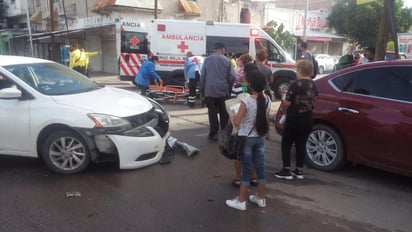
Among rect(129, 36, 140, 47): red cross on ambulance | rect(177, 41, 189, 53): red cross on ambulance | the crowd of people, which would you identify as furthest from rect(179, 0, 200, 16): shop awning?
the crowd of people

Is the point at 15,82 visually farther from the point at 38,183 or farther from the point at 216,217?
the point at 216,217

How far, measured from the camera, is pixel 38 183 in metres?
4.77

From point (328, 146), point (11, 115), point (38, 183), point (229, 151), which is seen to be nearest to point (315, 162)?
point (328, 146)

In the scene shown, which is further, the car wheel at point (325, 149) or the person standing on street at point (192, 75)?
the person standing on street at point (192, 75)

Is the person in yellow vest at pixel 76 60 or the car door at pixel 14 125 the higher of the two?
the person in yellow vest at pixel 76 60

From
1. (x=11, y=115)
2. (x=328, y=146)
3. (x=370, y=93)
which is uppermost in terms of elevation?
(x=370, y=93)

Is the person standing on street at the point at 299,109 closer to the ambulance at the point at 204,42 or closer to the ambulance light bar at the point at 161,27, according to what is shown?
the ambulance at the point at 204,42

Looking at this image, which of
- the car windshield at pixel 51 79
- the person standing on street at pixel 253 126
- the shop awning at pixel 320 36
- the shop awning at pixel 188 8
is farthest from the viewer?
the shop awning at pixel 320 36

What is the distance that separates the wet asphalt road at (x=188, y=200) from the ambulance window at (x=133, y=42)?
11.2 m

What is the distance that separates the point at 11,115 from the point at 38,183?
0.99m

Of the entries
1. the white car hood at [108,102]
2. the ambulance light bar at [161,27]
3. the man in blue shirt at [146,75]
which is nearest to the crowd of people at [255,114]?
the white car hood at [108,102]

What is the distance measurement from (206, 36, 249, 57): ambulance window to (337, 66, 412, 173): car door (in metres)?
8.38

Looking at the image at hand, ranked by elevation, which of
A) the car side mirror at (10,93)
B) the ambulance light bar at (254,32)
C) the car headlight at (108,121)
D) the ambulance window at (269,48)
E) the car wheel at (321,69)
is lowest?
the car wheel at (321,69)

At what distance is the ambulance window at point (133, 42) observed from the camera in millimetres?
16344
